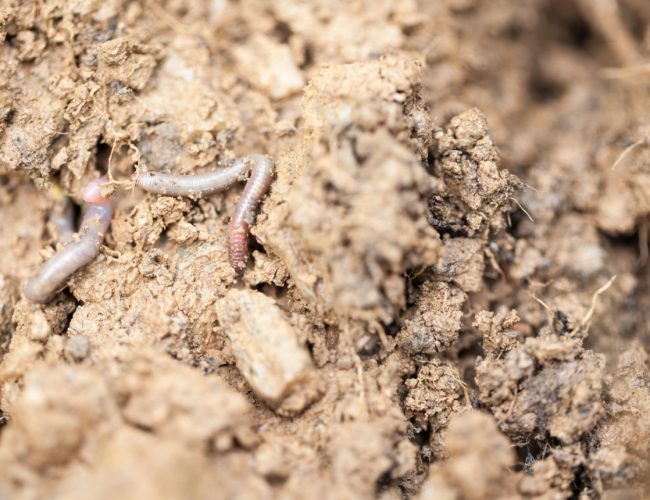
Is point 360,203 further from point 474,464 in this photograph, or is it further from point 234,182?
point 474,464

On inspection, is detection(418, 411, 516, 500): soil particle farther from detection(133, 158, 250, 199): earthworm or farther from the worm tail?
detection(133, 158, 250, 199): earthworm

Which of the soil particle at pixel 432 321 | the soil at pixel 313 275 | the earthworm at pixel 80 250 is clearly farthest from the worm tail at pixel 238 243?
the soil particle at pixel 432 321

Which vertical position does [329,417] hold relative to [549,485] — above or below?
Result: above

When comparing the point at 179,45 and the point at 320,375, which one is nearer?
the point at 320,375

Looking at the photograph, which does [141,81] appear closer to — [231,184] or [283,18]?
[231,184]

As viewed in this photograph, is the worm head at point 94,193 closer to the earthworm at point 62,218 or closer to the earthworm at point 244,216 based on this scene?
the earthworm at point 62,218

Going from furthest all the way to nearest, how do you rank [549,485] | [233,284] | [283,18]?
[283,18] → [233,284] → [549,485]

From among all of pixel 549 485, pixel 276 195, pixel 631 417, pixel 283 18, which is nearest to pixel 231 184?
pixel 276 195
